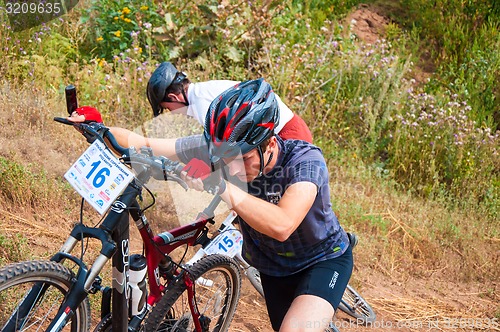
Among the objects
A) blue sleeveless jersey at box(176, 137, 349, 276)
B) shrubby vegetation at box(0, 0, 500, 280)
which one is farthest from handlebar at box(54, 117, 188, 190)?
shrubby vegetation at box(0, 0, 500, 280)

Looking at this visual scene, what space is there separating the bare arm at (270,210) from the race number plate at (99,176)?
1.52 feet

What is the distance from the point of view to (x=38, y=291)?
8.82 feet

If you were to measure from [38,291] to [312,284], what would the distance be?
48.4 inches

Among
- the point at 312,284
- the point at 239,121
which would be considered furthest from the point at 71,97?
the point at 312,284

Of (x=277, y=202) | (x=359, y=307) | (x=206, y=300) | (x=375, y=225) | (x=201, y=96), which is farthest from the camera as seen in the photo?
(x=375, y=225)

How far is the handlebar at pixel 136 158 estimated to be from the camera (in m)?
2.79

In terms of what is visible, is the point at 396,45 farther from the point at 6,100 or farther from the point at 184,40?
the point at 6,100

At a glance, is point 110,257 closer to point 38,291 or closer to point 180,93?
point 38,291

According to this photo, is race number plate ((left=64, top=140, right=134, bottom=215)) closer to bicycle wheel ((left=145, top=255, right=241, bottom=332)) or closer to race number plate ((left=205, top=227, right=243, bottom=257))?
bicycle wheel ((left=145, top=255, right=241, bottom=332))

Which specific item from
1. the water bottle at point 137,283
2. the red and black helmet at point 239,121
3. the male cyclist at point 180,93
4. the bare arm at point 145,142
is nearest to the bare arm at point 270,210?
the red and black helmet at point 239,121

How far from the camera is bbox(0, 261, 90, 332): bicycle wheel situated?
2.54 m

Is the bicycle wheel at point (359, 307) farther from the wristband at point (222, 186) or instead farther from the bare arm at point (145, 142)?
the wristband at point (222, 186)

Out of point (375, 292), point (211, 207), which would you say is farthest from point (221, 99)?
point (375, 292)

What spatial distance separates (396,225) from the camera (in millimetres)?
6211
